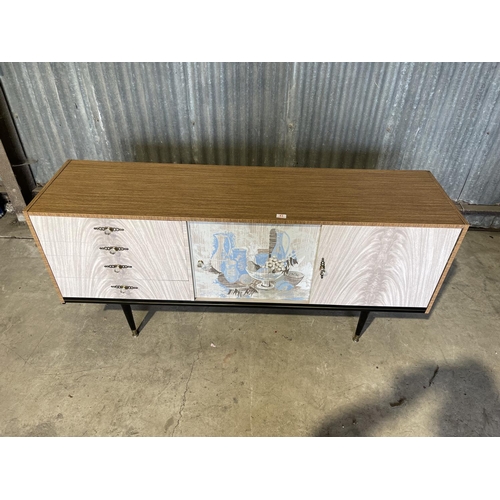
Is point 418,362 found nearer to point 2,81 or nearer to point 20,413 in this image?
point 20,413

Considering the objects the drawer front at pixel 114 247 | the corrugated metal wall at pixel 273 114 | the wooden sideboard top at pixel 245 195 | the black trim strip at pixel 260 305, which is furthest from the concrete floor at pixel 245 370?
the corrugated metal wall at pixel 273 114

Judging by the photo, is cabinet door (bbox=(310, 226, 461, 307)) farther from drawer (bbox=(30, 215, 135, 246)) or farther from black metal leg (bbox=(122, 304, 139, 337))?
black metal leg (bbox=(122, 304, 139, 337))

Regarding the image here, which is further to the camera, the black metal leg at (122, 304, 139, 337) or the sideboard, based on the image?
the black metal leg at (122, 304, 139, 337)

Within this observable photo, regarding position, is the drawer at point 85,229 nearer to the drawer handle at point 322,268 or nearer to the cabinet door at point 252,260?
the cabinet door at point 252,260

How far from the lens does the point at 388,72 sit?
238 cm

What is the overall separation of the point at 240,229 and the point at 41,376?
4.47ft

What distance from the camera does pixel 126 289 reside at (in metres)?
1.85

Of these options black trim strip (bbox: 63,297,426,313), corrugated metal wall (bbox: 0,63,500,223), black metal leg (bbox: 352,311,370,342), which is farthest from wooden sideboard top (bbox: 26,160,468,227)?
corrugated metal wall (bbox: 0,63,500,223)

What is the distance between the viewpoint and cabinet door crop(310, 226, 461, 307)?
5.26 ft

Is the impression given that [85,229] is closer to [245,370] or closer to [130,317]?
A: [130,317]

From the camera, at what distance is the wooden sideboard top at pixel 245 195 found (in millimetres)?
1601

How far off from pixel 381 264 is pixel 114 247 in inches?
48.8

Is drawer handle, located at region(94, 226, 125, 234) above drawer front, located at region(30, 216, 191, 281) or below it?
above

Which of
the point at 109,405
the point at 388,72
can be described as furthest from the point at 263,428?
the point at 388,72
